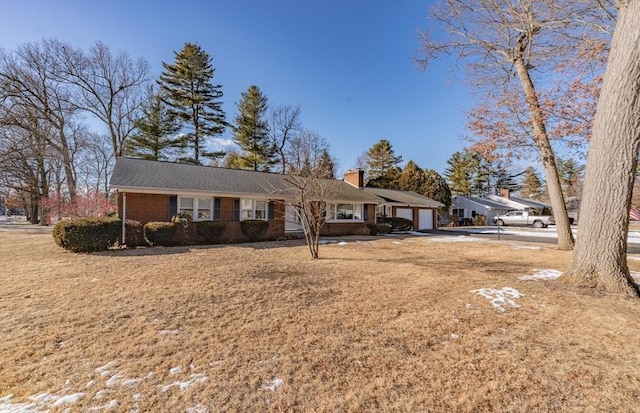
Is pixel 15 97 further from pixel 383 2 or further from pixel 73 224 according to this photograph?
pixel 383 2

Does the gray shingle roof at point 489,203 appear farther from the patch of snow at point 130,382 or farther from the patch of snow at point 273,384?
the patch of snow at point 130,382

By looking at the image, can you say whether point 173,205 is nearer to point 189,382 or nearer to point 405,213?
point 189,382

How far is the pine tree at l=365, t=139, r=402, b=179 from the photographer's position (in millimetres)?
41281

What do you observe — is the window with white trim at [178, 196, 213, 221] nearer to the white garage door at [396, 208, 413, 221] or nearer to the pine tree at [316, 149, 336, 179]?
the pine tree at [316, 149, 336, 179]

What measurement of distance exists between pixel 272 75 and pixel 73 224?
11649 mm

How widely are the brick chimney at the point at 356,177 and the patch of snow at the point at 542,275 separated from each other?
15091 millimetres

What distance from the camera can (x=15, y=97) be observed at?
21.1m

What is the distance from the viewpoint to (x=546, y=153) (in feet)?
37.2

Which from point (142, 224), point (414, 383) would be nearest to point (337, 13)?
point (142, 224)

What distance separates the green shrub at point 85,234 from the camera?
9.84m

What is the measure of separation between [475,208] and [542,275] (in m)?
32.0

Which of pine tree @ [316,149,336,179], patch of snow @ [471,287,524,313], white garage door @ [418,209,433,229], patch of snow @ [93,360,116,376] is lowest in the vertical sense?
patch of snow @ [93,360,116,376]

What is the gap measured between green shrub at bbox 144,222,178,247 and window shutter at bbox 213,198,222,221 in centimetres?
226

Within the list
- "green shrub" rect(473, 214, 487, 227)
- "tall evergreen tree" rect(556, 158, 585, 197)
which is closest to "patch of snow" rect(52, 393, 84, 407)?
"green shrub" rect(473, 214, 487, 227)
